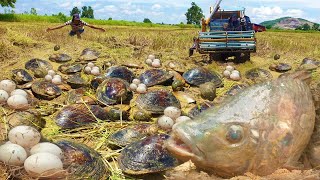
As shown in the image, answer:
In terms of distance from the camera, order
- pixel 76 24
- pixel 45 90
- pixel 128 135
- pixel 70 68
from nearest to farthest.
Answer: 1. pixel 128 135
2. pixel 45 90
3. pixel 70 68
4. pixel 76 24

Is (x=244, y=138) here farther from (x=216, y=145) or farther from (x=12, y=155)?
(x=12, y=155)

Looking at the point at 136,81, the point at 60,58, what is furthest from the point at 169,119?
the point at 60,58

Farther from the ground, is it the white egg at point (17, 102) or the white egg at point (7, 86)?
the white egg at point (7, 86)

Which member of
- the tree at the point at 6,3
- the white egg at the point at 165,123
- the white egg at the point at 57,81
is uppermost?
the tree at the point at 6,3

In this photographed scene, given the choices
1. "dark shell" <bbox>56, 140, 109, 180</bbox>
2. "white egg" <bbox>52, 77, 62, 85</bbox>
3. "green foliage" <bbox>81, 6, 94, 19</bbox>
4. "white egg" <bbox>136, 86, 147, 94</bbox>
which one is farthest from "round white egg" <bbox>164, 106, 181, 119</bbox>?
"green foliage" <bbox>81, 6, 94, 19</bbox>

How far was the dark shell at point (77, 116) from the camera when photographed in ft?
22.4

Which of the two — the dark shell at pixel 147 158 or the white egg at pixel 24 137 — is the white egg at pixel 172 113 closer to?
the dark shell at pixel 147 158

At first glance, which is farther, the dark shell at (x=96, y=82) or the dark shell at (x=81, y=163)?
the dark shell at (x=96, y=82)

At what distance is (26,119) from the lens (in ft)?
21.2

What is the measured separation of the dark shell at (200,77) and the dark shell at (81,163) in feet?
18.4

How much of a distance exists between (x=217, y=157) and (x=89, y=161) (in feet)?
8.79

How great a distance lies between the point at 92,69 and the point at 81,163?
21.6 feet

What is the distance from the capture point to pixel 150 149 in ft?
16.2

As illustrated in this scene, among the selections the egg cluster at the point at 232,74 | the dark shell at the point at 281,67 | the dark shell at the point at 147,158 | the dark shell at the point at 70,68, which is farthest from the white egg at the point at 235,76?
the dark shell at the point at 147,158
